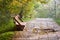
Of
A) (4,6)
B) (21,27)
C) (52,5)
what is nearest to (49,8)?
(52,5)

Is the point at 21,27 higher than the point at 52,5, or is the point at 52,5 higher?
the point at 21,27

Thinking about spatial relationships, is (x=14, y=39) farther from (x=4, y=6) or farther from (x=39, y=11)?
(x=39, y=11)

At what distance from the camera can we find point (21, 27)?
1426 cm

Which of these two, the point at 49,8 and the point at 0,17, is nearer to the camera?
the point at 0,17

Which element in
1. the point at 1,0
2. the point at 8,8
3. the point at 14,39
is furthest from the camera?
the point at 8,8

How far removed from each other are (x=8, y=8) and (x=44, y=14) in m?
30.2

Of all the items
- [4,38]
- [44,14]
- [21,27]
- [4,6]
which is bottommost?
[44,14]

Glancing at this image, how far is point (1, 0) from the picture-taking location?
11.3 meters

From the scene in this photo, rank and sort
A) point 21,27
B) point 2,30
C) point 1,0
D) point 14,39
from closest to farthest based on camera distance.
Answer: point 14,39
point 1,0
point 2,30
point 21,27

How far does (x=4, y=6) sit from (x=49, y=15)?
98.6 feet

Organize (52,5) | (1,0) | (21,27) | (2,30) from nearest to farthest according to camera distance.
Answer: (1,0), (2,30), (21,27), (52,5)

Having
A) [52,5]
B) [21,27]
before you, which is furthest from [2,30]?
[52,5]

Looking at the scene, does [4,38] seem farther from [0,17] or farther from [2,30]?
[2,30]

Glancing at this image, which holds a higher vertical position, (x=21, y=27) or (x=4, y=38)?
(x=4, y=38)
